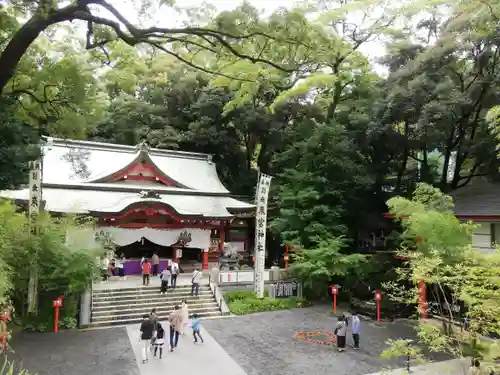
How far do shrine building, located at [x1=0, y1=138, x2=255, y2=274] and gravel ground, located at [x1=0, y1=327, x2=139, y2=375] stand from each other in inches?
204

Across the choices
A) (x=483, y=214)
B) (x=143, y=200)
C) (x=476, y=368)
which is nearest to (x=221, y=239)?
(x=143, y=200)

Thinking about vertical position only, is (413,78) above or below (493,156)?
above

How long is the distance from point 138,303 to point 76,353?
158 inches

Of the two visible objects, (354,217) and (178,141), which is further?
(178,141)

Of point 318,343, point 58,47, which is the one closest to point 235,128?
point 318,343

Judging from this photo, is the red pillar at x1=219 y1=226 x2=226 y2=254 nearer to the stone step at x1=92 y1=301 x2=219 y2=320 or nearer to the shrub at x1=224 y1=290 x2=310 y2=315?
the shrub at x1=224 y1=290 x2=310 y2=315

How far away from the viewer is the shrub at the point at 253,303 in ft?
49.9

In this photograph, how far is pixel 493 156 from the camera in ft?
56.9

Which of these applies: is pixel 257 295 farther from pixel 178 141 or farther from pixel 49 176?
pixel 178 141

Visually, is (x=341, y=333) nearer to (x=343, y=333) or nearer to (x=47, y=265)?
(x=343, y=333)

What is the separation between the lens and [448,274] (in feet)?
39.9

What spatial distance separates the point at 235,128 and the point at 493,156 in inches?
618

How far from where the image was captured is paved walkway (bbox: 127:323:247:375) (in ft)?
31.6

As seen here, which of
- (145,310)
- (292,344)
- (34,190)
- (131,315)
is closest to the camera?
(292,344)
